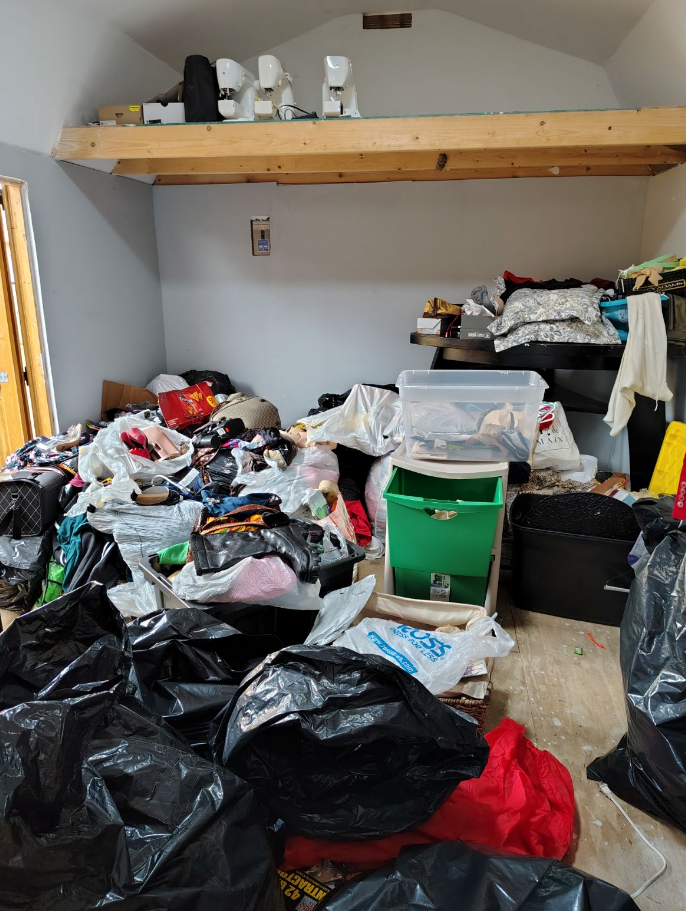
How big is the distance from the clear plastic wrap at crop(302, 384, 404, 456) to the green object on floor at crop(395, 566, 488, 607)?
972 mm

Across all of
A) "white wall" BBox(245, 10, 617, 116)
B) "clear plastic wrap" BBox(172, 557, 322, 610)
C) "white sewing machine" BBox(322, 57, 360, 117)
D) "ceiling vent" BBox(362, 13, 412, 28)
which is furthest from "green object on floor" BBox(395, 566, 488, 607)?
"ceiling vent" BBox(362, 13, 412, 28)

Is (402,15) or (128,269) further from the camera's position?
(128,269)

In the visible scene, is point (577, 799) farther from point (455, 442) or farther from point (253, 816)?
point (455, 442)

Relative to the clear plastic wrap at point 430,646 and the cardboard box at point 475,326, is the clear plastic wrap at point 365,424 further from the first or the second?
the clear plastic wrap at point 430,646

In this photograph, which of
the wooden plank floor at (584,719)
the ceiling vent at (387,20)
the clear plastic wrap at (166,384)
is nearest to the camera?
the wooden plank floor at (584,719)

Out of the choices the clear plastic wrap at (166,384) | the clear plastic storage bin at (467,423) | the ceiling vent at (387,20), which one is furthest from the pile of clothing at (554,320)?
the clear plastic wrap at (166,384)

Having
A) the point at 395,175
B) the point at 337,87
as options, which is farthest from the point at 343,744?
the point at 395,175

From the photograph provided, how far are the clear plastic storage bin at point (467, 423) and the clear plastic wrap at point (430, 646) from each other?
81 centimetres

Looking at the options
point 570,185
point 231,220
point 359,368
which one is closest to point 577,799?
point 359,368

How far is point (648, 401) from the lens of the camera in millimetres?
2893

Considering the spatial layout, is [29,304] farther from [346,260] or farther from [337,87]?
[346,260]

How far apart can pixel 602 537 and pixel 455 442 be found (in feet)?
2.21

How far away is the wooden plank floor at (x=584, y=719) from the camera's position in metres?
1.43

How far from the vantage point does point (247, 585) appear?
183cm
